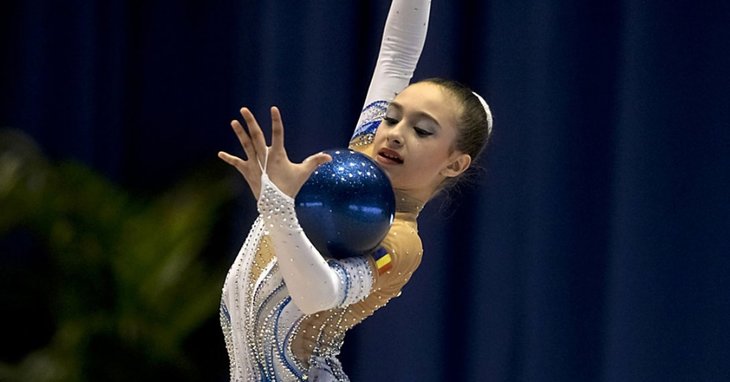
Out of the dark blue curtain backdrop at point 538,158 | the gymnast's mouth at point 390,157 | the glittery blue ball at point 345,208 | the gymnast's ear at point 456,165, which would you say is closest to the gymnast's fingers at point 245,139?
the glittery blue ball at point 345,208

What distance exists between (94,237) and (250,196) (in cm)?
55

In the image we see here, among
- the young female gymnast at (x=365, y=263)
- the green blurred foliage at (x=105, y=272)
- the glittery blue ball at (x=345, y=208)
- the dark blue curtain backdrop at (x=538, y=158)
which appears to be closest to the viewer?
the glittery blue ball at (x=345, y=208)

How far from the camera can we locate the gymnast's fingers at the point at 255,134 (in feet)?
6.32

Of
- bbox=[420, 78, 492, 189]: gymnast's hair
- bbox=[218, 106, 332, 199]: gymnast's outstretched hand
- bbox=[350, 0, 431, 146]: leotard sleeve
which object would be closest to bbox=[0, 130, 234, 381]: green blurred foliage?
bbox=[350, 0, 431, 146]: leotard sleeve

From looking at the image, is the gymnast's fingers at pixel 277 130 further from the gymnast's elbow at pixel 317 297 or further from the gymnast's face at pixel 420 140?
the gymnast's face at pixel 420 140

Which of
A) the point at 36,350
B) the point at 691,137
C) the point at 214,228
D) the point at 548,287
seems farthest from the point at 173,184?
the point at 691,137

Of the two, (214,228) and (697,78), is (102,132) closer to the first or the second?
(214,228)

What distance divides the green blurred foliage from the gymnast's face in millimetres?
1670

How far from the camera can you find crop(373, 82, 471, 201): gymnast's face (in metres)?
2.33

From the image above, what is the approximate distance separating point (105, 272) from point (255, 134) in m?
2.08

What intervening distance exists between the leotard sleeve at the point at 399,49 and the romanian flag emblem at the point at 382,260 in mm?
460

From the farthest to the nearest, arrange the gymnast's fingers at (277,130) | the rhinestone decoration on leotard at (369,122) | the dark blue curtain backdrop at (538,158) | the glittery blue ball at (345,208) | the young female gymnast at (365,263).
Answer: the dark blue curtain backdrop at (538,158) → the rhinestone decoration on leotard at (369,122) → the young female gymnast at (365,263) → the glittery blue ball at (345,208) → the gymnast's fingers at (277,130)

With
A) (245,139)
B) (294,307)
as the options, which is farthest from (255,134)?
(294,307)

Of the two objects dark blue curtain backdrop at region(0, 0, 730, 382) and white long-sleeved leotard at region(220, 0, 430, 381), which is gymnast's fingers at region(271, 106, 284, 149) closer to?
white long-sleeved leotard at region(220, 0, 430, 381)
